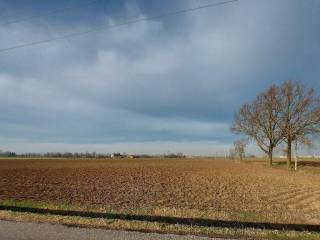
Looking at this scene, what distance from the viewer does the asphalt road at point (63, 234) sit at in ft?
26.6

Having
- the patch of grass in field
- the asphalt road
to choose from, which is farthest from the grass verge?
the asphalt road

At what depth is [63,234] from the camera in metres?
8.45

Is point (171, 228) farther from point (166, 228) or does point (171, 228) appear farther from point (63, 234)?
point (63, 234)

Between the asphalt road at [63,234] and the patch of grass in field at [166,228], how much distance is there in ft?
1.39

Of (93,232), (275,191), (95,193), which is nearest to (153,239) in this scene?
(93,232)

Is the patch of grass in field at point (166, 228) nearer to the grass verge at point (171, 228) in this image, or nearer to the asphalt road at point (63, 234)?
the grass verge at point (171, 228)

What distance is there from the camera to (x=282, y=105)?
6106 cm

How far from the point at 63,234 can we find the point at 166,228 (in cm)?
227

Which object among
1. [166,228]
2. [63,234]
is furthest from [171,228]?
[63,234]

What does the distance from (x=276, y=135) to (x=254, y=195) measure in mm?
39627

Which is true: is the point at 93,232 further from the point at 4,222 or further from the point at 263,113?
the point at 263,113

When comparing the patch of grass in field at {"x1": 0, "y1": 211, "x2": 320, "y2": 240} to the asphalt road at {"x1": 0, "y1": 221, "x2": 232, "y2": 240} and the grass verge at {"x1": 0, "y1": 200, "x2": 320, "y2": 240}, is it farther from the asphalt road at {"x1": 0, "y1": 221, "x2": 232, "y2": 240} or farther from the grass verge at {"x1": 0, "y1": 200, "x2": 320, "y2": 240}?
the asphalt road at {"x1": 0, "y1": 221, "x2": 232, "y2": 240}

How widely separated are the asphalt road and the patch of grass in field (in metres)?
0.42

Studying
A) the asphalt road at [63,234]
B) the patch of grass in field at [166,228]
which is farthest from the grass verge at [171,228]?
the asphalt road at [63,234]
